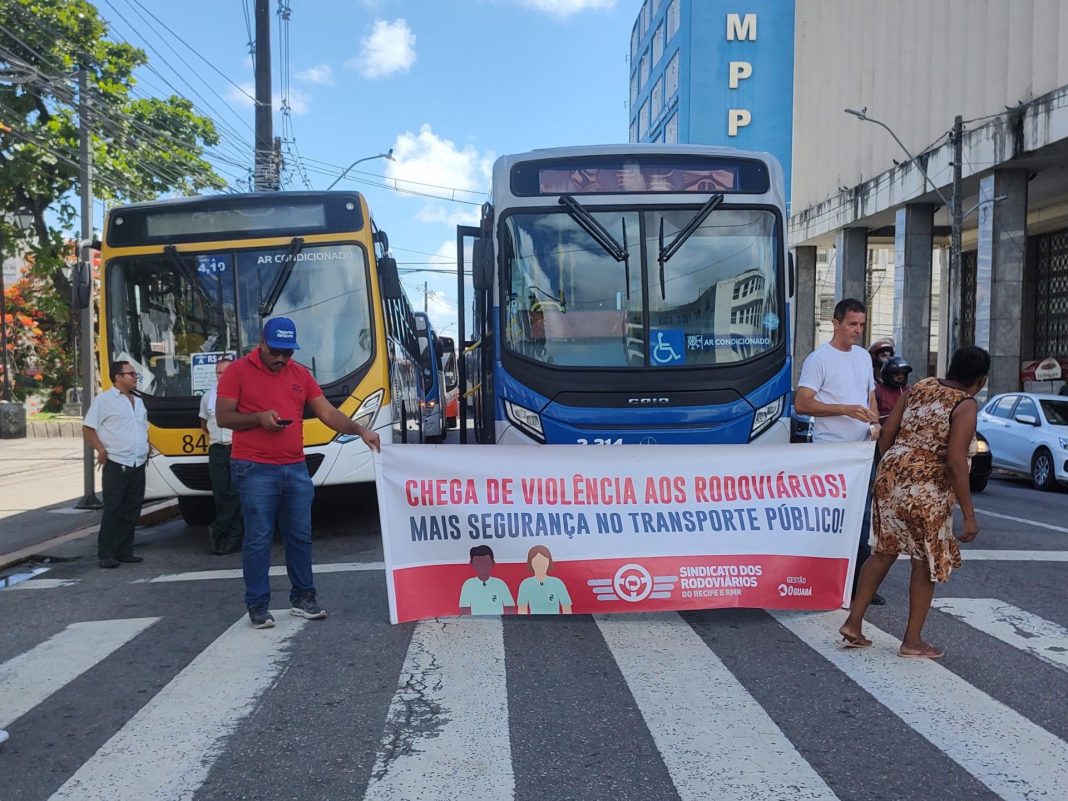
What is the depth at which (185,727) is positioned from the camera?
14.3 feet

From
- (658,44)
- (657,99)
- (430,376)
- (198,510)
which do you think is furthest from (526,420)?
(658,44)

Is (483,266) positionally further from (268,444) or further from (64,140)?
(64,140)

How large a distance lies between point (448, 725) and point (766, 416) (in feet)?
16.2

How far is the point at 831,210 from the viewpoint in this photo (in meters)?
38.6

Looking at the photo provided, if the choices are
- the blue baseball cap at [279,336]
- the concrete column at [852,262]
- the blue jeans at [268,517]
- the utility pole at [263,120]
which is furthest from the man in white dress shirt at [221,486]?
the concrete column at [852,262]

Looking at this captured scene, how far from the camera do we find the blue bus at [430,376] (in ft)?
72.9

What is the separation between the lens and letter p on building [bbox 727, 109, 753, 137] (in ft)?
193

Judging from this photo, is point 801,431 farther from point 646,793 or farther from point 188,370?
point 646,793

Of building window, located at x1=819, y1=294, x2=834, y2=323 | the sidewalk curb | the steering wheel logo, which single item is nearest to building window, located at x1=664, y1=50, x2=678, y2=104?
building window, located at x1=819, y1=294, x2=834, y2=323

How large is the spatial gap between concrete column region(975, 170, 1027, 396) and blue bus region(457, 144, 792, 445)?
19797 mm

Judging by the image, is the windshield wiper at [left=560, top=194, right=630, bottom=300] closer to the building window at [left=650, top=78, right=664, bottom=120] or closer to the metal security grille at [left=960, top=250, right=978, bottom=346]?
the metal security grille at [left=960, top=250, right=978, bottom=346]

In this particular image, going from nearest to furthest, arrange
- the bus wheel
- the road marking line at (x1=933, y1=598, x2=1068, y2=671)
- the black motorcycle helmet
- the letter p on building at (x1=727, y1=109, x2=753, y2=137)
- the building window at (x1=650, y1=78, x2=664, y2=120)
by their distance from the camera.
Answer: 1. the road marking line at (x1=933, y1=598, x2=1068, y2=671)
2. the black motorcycle helmet
3. the bus wheel
4. the letter p on building at (x1=727, y1=109, x2=753, y2=137)
5. the building window at (x1=650, y1=78, x2=664, y2=120)

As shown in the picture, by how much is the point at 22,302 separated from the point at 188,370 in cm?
2756

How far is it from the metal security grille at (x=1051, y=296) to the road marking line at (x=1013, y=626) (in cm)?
3034
